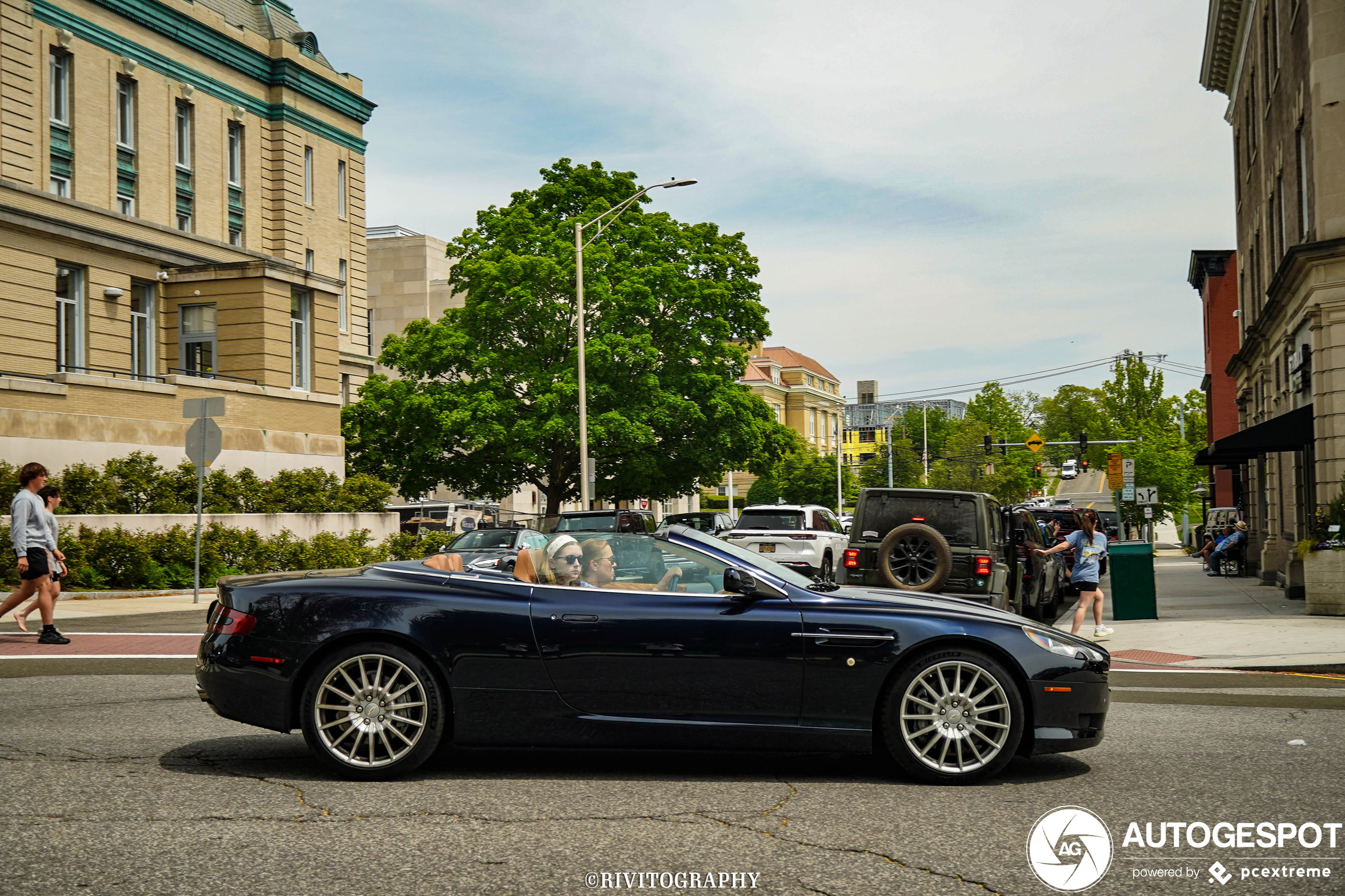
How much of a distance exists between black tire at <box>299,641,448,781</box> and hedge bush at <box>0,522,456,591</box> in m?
12.2

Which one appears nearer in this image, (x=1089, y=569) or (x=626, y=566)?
(x=626, y=566)

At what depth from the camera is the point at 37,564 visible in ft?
40.3

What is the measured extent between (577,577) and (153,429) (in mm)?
23001

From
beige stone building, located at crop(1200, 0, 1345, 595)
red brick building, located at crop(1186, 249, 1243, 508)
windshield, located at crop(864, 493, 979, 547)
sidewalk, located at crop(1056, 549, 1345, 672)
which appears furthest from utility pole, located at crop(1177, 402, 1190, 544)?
windshield, located at crop(864, 493, 979, 547)

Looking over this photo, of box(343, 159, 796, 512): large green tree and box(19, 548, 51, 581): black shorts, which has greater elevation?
box(343, 159, 796, 512): large green tree

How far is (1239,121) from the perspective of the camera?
32.3m

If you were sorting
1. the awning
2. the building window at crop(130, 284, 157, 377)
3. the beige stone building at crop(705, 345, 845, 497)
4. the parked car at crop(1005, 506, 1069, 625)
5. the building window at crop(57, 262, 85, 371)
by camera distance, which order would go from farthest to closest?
the beige stone building at crop(705, 345, 845, 497) → the building window at crop(130, 284, 157, 377) → the building window at crop(57, 262, 85, 371) → the awning → the parked car at crop(1005, 506, 1069, 625)

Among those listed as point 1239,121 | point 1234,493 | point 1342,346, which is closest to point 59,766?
point 1342,346

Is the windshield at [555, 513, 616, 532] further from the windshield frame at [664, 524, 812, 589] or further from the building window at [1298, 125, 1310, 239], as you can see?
the windshield frame at [664, 524, 812, 589]

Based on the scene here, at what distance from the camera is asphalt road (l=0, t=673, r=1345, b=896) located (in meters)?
4.62

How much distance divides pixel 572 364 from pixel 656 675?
28424 millimetres

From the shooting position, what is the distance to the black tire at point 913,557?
42.6 ft

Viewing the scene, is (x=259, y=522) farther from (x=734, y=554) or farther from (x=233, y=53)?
(x=233, y=53)

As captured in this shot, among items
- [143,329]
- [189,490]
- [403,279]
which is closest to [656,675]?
[189,490]
